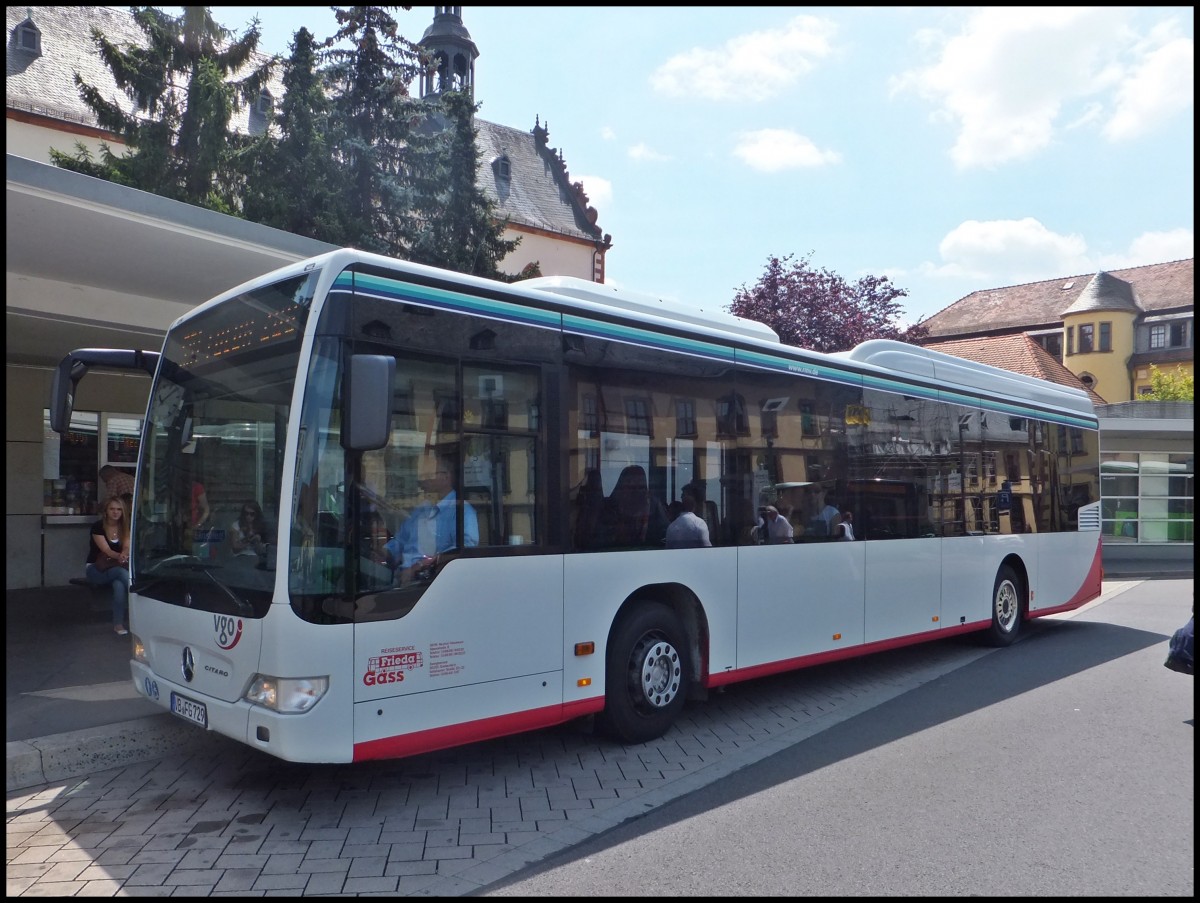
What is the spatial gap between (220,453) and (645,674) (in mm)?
3222

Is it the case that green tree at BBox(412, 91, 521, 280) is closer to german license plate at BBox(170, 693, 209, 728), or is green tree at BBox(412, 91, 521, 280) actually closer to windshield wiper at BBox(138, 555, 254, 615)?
windshield wiper at BBox(138, 555, 254, 615)

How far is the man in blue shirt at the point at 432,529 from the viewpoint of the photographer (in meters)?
5.15

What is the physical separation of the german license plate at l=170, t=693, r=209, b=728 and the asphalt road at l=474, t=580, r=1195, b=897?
210cm

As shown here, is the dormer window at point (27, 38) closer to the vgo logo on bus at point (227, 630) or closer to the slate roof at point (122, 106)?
the slate roof at point (122, 106)

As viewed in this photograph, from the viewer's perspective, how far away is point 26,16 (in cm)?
3097

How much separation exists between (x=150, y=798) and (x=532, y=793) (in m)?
2.28

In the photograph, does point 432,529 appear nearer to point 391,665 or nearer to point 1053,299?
point 391,665

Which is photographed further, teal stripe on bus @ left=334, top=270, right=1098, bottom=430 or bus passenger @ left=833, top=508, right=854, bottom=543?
bus passenger @ left=833, top=508, right=854, bottom=543

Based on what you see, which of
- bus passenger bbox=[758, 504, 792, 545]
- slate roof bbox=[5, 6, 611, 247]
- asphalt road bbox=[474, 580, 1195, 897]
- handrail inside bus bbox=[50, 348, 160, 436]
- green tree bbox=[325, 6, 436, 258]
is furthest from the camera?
slate roof bbox=[5, 6, 611, 247]

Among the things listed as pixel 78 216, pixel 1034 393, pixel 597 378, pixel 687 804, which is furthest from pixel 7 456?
pixel 1034 393

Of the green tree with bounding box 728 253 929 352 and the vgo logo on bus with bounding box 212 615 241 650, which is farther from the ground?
the green tree with bounding box 728 253 929 352

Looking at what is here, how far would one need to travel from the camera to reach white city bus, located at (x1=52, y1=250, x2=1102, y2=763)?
491 centimetres

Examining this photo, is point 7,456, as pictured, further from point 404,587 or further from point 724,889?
point 724,889

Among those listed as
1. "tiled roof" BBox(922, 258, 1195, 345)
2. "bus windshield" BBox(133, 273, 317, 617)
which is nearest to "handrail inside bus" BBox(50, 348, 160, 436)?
"bus windshield" BBox(133, 273, 317, 617)
